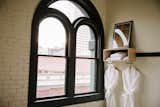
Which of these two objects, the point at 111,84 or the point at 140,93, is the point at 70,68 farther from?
the point at 140,93

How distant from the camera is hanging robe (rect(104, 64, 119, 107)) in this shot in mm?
3555

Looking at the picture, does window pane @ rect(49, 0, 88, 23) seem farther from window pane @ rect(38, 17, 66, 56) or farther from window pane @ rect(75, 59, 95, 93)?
window pane @ rect(75, 59, 95, 93)

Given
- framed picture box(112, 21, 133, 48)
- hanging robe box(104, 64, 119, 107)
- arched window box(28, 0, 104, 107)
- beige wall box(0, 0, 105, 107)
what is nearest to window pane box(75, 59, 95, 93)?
arched window box(28, 0, 104, 107)

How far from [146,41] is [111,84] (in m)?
0.95

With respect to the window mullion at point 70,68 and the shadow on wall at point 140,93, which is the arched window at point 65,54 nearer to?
the window mullion at point 70,68

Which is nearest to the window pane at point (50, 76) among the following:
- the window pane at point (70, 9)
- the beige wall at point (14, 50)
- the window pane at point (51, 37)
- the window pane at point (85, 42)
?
the window pane at point (51, 37)

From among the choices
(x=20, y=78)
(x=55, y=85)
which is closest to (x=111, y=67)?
(x=55, y=85)

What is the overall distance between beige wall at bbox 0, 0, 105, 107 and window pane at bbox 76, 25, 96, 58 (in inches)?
42.3

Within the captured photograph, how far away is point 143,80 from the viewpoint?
3277 mm

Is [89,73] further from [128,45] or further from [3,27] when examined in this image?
[3,27]

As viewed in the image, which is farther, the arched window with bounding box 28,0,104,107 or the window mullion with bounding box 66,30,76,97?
the window mullion with bounding box 66,30,76,97

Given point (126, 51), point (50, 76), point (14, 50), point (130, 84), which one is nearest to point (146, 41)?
point (126, 51)

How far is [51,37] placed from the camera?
10.5 feet

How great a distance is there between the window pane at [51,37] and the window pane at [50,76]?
123mm
